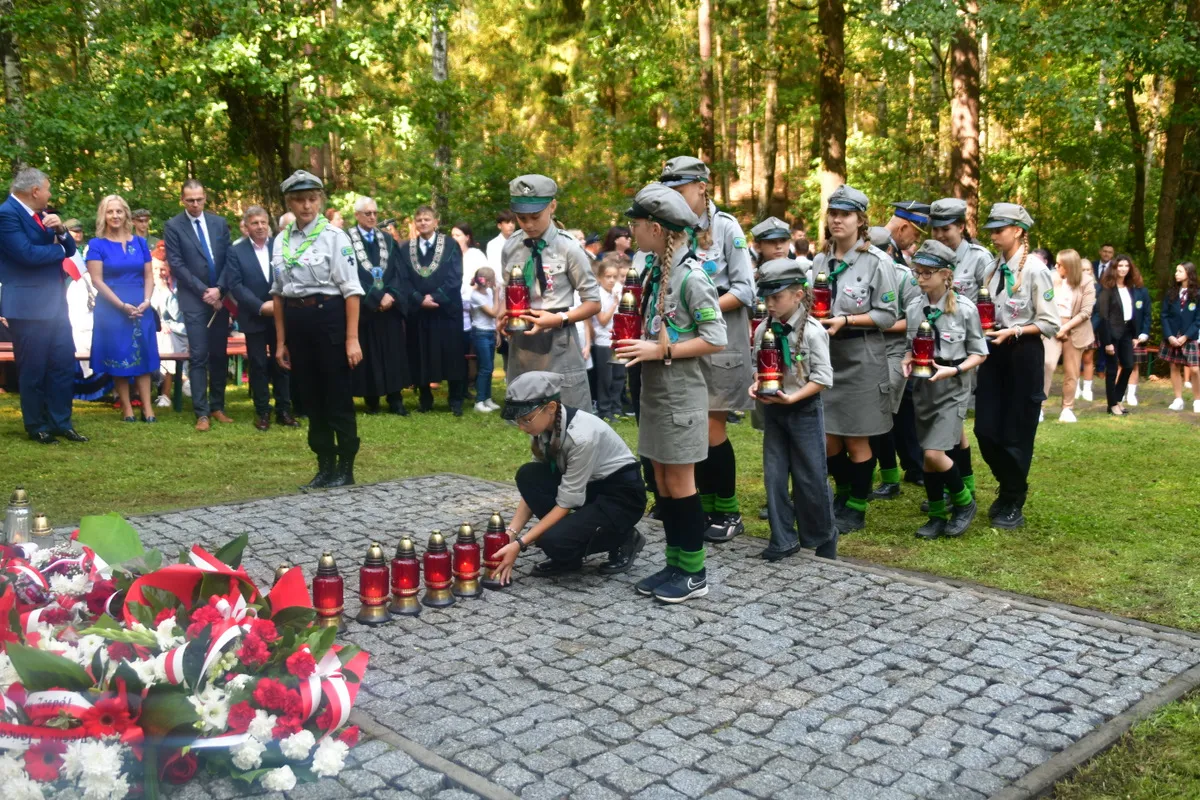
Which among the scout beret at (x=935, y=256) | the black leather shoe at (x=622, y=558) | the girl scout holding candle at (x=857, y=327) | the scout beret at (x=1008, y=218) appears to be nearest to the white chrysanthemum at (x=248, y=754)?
the black leather shoe at (x=622, y=558)

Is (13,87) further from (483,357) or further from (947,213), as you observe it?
(947,213)

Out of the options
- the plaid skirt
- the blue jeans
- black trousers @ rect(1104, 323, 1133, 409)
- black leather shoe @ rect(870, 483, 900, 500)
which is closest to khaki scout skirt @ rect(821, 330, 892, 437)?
black leather shoe @ rect(870, 483, 900, 500)

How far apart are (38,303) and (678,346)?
7.44 m

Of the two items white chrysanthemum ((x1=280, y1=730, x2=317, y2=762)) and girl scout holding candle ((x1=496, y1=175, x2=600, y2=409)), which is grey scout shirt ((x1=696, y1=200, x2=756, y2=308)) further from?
white chrysanthemum ((x1=280, y1=730, x2=317, y2=762))

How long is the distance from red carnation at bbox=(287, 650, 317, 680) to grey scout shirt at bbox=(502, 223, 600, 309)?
3552 millimetres

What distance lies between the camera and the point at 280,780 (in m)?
3.99

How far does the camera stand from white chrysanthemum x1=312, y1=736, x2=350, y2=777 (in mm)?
4152

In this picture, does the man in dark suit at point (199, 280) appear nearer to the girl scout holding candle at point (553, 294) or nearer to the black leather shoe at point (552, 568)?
the girl scout holding candle at point (553, 294)

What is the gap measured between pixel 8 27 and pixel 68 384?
9980mm

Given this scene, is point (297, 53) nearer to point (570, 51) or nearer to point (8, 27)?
point (8, 27)

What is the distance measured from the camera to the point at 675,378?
634cm

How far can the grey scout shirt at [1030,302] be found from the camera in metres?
8.14

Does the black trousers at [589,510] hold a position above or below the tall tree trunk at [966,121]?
below

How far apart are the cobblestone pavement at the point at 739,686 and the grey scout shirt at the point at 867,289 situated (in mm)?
1810
